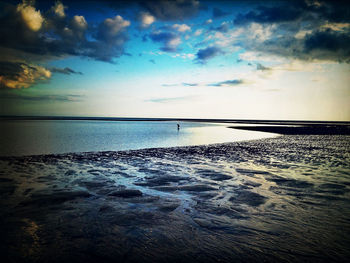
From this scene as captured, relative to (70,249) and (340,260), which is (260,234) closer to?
(340,260)

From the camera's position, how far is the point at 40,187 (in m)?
8.51

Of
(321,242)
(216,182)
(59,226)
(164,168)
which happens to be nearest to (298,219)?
(321,242)

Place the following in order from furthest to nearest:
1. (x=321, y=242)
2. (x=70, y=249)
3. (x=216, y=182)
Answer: (x=216, y=182), (x=321, y=242), (x=70, y=249)

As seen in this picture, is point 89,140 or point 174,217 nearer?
point 174,217

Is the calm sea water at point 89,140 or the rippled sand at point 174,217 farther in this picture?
the calm sea water at point 89,140

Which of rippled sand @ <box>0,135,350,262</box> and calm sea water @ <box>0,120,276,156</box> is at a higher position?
rippled sand @ <box>0,135,350,262</box>

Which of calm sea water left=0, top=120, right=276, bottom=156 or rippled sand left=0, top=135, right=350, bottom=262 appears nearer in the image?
rippled sand left=0, top=135, right=350, bottom=262

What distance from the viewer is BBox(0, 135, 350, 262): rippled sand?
4.16m

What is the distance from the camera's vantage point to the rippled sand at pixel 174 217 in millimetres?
4160

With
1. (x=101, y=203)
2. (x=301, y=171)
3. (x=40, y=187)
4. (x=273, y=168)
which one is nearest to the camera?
(x=101, y=203)

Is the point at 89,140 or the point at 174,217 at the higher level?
the point at 174,217

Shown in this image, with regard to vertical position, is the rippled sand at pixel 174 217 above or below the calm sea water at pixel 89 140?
above

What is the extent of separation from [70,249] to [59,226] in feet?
4.23

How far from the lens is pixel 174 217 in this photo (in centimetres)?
591
